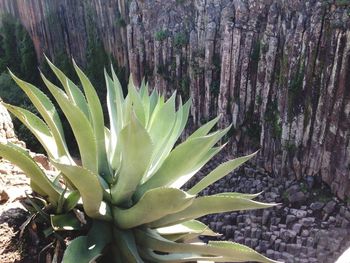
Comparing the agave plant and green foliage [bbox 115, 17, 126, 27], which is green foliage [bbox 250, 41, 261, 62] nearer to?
green foliage [bbox 115, 17, 126, 27]

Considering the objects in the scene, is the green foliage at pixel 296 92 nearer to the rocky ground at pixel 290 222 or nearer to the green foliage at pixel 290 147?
the green foliage at pixel 290 147

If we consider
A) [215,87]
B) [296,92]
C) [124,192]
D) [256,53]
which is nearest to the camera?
[124,192]

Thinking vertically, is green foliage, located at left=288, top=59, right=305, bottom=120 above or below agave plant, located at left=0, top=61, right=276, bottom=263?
below

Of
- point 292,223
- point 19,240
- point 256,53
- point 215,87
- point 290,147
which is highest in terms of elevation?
point 19,240

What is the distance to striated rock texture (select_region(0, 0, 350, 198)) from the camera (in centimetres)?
861

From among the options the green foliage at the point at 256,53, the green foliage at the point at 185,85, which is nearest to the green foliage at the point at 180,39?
the green foliage at the point at 185,85

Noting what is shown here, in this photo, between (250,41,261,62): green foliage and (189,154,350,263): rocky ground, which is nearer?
(189,154,350,263): rocky ground

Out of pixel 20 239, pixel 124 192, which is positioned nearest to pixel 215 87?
pixel 124 192

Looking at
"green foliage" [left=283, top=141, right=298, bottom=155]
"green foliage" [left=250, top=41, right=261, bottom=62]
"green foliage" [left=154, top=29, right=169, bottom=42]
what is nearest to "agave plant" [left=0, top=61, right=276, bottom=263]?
"green foliage" [left=283, top=141, right=298, bottom=155]

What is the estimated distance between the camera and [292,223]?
29.0ft

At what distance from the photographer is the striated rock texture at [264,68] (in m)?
8.61

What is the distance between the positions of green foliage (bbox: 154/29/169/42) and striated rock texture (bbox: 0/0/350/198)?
1.3 inches

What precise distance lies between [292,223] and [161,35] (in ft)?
21.8

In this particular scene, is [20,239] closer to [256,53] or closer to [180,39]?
[256,53]
